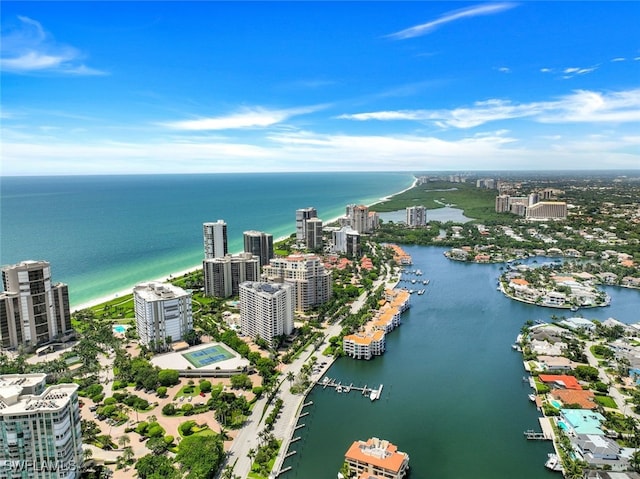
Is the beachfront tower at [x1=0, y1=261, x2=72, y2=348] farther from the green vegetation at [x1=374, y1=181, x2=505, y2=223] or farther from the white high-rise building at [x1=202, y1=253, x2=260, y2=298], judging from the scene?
the green vegetation at [x1=374, y1=181, x2=505, y2=223]

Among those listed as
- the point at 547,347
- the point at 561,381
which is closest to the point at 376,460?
the point at 561,381

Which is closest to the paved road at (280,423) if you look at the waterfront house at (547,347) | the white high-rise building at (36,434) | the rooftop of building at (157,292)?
the white high-rise building at (36,434)

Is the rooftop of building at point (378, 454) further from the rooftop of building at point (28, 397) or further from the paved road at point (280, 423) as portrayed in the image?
the rooftop of building at point (28, 397)

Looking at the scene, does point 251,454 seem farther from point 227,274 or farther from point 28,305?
point 227,274

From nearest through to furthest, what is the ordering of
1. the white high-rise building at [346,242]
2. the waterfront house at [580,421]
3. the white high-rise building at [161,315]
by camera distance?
the waterfront house at [580,421] → the white high-rise building at [161,315] → the white high-rise building at [346,242]

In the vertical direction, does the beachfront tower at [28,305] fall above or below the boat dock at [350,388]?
above

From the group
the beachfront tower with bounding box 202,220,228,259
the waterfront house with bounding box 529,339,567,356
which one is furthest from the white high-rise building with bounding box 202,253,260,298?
the waterfront house with bounding box 529,339,567,356
